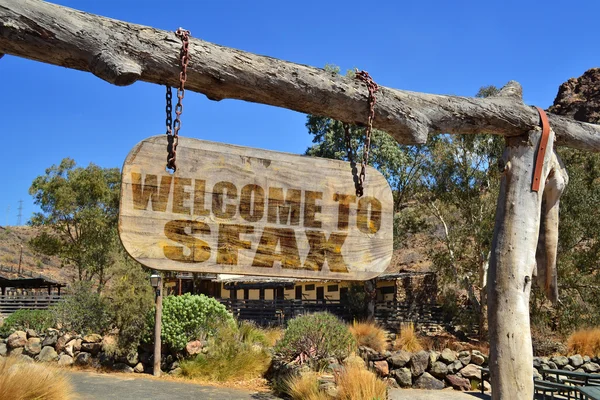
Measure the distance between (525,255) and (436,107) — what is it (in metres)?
0.94

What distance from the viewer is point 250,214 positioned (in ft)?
7.43

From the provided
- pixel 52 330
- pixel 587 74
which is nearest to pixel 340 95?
pixel 52 330

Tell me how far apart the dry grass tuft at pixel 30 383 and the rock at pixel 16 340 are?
9278 mm

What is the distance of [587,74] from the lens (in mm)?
74500

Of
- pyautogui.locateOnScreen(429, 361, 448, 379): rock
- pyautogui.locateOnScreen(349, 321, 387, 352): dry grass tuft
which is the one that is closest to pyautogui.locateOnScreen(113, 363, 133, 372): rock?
pyautogui.locateOnScreen(349, 321, 387, 352): dry grass tuft

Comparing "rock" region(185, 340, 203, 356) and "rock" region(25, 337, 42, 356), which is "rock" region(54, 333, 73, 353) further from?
"rock" region(185, 340, 203, 356)

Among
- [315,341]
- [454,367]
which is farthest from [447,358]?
Result: [315,341]

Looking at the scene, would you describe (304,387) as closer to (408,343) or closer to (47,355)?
(408,343)

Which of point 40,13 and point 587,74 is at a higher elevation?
point 587,74

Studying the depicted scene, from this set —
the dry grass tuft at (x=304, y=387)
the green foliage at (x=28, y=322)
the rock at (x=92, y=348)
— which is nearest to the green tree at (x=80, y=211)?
the green foliage at (x=28, y=322)

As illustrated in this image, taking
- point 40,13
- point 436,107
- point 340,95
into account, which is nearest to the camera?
point 40,13

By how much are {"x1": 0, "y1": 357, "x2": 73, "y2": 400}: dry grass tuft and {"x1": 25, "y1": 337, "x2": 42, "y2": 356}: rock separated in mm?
8630

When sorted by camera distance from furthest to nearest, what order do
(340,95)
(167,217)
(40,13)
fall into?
(340,95)
(167,217)
(40,13)

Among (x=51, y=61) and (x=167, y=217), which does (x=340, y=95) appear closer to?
(x=167, y=217)
